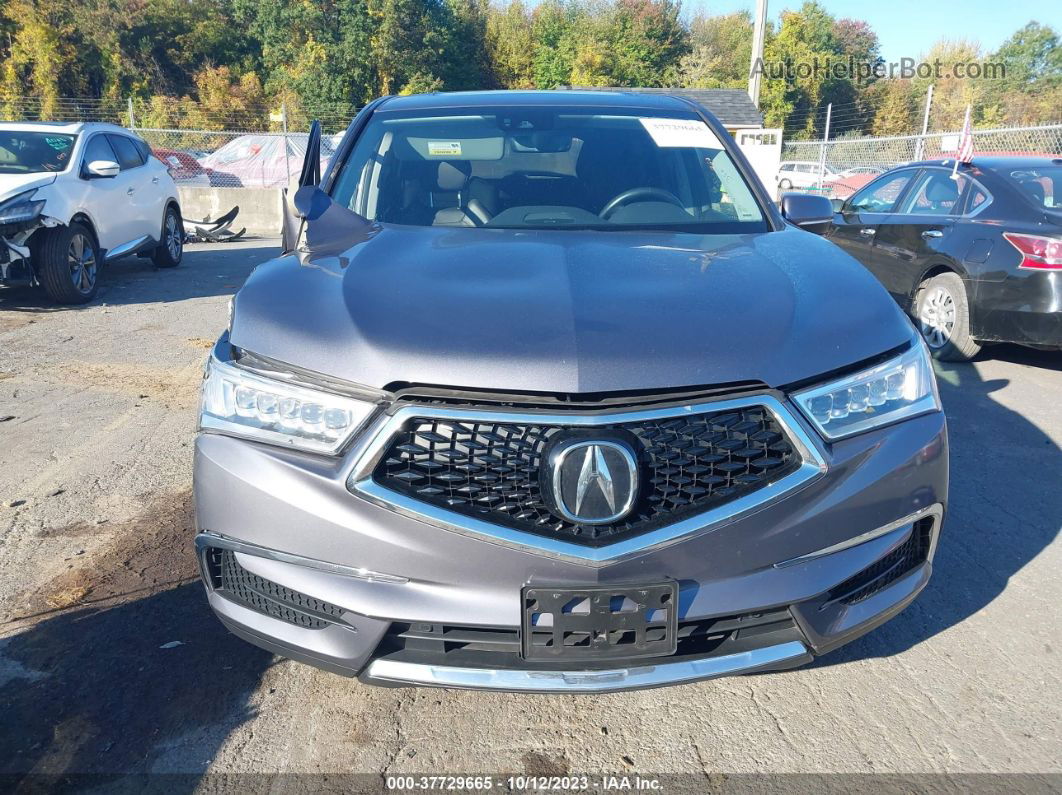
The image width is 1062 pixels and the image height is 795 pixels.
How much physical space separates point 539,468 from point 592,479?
123 mm

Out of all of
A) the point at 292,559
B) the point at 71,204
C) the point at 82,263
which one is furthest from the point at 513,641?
the point at 82,263

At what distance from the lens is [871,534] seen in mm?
2025

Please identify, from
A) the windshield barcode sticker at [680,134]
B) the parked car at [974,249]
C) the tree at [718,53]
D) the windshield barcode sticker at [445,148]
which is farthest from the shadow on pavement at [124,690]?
the tree at [718,53]

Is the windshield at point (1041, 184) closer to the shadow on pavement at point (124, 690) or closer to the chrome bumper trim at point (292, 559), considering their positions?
the chrome bumper trim at point (292, 559)

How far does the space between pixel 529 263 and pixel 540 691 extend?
119cm

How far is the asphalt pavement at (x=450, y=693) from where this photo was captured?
7.09 ft

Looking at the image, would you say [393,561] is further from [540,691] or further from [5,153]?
[5,153]

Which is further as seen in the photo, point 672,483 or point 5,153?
point 5,153

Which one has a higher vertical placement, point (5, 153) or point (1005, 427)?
point (5, 153)

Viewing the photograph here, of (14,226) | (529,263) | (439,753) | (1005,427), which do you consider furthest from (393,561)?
(14,226)

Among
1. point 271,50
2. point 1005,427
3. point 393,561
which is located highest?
point 271,50

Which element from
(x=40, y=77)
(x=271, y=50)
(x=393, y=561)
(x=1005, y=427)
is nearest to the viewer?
(x=393, y=561)

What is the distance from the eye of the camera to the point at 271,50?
150 feet

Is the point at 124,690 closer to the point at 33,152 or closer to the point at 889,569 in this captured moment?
the point at 889,569
